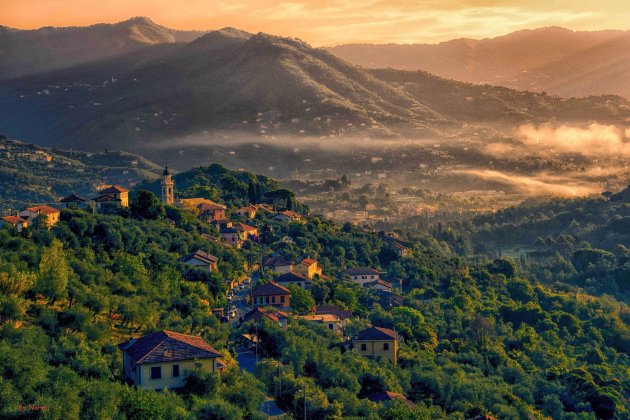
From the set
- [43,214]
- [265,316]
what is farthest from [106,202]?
[265,316]

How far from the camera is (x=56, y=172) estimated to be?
151500 mm

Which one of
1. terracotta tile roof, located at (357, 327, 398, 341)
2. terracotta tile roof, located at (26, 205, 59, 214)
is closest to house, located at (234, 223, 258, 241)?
terracotta tile roof, located at (26, 205, 59, 214)

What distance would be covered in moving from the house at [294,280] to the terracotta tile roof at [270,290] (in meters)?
4.44

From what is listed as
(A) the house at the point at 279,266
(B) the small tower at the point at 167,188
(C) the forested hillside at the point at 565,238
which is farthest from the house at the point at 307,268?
(C) the forested hillside at the point at 565,238

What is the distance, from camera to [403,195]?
7751 inches

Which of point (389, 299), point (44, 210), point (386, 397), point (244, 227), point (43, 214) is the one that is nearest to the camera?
point (386, 397)

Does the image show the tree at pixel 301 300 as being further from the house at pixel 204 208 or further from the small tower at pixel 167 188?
the small tower at pixel 167 188

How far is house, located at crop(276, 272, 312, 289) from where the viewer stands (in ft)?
191

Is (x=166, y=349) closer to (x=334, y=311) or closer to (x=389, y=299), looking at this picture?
(x=334, y=311)

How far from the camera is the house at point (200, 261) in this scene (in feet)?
172

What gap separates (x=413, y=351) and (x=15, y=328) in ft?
70.0

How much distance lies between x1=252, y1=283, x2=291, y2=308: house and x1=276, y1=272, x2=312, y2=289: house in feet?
15.2

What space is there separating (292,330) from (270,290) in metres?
10.9

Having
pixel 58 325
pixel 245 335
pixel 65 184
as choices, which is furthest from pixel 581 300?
pixel 65 184
